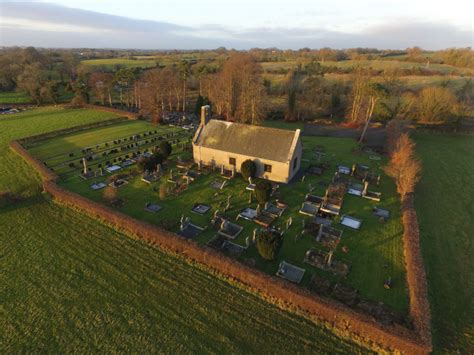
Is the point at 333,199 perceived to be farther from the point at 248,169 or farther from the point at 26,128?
the point at 26,128

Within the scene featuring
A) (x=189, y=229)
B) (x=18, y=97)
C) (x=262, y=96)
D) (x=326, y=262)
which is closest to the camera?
(x=326, y=262)

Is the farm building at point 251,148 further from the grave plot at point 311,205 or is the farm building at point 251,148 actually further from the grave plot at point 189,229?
the grave plot at point 189,229

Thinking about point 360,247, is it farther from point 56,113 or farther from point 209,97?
point 56,113

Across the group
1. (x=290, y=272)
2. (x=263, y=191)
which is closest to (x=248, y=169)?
(x=263, y=191)

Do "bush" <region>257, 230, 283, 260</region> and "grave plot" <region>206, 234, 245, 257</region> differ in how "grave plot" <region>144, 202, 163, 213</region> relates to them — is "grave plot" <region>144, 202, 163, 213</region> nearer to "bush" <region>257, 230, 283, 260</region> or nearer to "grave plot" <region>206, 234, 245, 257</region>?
"grave plot" <region>206, 234, 245, 257</region>


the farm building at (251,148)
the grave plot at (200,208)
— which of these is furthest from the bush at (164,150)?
the grave plot at (200,208)

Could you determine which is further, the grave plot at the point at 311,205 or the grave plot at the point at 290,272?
the grave plot at the point at 311,205
